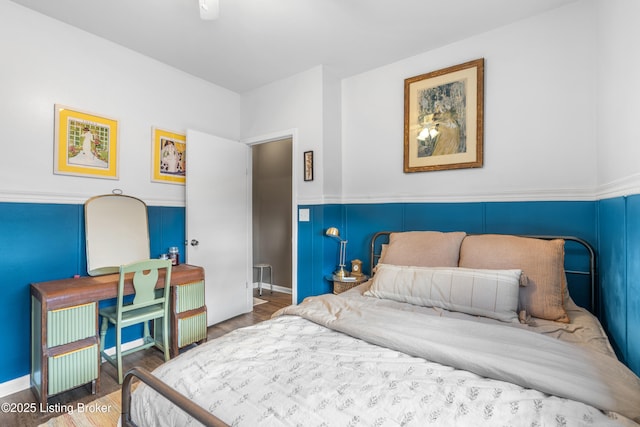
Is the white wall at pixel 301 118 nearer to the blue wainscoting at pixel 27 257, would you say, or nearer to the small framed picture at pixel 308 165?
the small framed picture at pixel 308 165

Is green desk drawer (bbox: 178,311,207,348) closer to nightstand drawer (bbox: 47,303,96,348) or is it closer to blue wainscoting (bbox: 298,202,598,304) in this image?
nightstand drawer (bbox: 47,303,96,348)

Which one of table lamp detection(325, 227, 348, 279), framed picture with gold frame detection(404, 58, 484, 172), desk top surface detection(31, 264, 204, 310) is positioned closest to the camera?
desk top surface detection(31, 264, 204, 310)

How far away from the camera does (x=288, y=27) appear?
7.81 feet

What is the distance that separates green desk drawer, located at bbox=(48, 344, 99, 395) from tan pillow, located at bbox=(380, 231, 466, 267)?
221 centimetres

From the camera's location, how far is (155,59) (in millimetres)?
2924

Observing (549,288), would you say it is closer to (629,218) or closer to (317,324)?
(629,218)

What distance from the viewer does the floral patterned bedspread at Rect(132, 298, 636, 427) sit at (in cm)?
87

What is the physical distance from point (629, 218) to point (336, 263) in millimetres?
2306

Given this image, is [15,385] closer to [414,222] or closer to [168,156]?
[168,156]

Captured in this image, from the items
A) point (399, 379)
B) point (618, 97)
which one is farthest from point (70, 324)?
point (618, 97)

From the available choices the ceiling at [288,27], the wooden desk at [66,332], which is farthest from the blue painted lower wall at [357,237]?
the ceiling at [288,27]

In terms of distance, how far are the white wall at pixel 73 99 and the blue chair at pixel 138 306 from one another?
2.68 feet

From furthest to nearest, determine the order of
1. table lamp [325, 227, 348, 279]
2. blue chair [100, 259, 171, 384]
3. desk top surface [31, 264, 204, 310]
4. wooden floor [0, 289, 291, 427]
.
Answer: table lamp [325, 227, 348, 279]
blue chair [100, 259, 171, 384]
desk top surface [31, 264, 204, 310]
wooden floor [0, 289, 291, 427]

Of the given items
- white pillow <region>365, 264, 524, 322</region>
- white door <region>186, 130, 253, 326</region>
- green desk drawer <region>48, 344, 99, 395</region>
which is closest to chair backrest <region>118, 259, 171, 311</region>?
green desk drawer <region>48, 344, 99, 395</region>
